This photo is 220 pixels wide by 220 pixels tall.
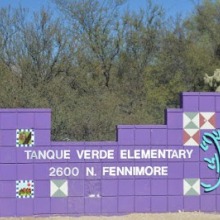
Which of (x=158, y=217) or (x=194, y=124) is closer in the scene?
(x=158, y=217)

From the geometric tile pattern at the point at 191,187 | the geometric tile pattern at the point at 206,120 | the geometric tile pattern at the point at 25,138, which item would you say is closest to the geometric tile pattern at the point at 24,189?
the geometric tile pattern at the point at 25,138

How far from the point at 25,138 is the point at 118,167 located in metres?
1.76

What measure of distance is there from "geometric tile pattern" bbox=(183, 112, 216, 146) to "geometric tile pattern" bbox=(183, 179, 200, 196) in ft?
2.23

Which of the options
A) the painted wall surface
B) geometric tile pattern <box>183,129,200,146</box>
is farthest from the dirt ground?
geometric tile pattern <box>183,129,200,146</box>

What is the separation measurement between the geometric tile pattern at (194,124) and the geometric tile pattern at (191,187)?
0.68 meters

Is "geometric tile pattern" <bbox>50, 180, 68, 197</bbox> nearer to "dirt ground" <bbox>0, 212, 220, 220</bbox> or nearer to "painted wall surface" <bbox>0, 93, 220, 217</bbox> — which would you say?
"painted wall surface" <bbox>0, 93, 220, 217</bbox>

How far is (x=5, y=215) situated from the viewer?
9.70 m

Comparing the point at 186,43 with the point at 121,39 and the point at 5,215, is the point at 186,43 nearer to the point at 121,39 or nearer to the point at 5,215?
the point at 121,39

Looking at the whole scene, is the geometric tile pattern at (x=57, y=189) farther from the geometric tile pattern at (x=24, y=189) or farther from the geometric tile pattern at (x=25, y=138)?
the geometric tile pattern at (x=25, y=138)

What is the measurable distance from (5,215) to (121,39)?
2411cm

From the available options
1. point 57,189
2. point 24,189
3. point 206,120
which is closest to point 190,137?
point 206,120

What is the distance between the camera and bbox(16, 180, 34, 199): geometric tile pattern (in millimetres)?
9734

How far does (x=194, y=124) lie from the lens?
33.1 feet

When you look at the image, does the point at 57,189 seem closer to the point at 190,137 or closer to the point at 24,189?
the point at 24,189
